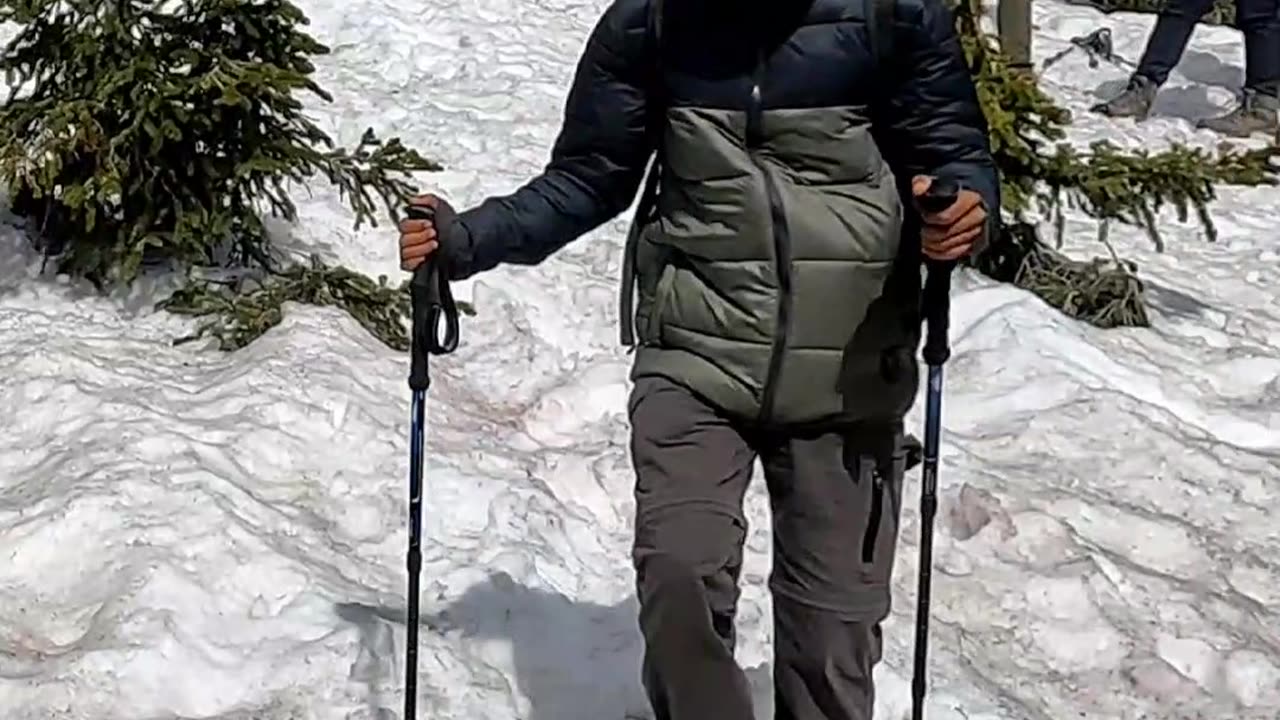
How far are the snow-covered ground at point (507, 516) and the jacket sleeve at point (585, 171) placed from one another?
4.46 ft

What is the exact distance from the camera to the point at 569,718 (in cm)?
513

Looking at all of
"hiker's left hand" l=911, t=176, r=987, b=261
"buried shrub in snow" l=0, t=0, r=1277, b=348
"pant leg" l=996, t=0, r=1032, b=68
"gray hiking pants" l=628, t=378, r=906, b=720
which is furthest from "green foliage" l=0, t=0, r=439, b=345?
"pant leg" l=996, t=0, r=1032, b=68

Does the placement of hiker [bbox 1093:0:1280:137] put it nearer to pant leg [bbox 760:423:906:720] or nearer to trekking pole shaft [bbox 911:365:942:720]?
trekking pole shaft [bbox 911:365:942:720]

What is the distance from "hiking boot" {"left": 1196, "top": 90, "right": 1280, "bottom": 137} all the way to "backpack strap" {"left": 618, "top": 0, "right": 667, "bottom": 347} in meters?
9.58

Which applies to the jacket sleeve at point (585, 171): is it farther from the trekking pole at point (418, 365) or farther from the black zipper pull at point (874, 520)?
the black zipper pull at point (874, 520)

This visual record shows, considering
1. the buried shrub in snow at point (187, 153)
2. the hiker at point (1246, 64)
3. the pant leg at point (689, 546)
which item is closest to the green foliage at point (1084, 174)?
the buried shrub in snow at point (187, 153)

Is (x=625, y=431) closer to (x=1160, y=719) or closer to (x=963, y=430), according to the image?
(x=963, y=430)

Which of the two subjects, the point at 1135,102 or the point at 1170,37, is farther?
the point at 1135,102

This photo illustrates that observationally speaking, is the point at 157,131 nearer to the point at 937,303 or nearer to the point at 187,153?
the point at 187,153

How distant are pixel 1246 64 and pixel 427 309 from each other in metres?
10.4

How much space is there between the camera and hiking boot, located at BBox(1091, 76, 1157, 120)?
1380 centimetres

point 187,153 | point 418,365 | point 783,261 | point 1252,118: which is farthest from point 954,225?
point 1252,118

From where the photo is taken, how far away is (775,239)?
13.8 ft

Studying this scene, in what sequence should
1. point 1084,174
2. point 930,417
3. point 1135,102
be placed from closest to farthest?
point 930,417
point 1084,174
point 1135,102
